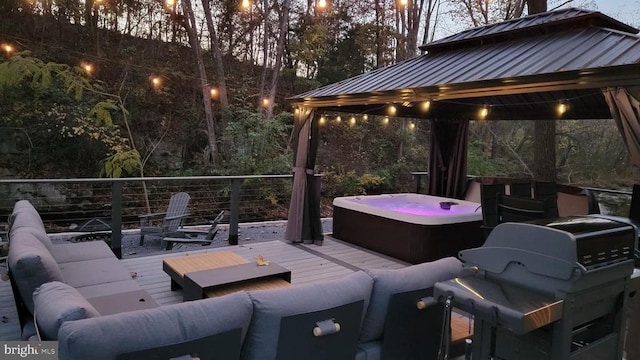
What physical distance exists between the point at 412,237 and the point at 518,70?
2185 millimetres

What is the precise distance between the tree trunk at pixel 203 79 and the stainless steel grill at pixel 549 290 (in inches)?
332

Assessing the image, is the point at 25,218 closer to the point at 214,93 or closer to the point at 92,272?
the point at 92,272

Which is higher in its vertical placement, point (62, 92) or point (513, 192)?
point (62, 92)

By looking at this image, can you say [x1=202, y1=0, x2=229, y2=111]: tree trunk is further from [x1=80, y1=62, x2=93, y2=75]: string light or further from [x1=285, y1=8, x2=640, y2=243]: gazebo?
[x1=285, y1=8, x2=640, y2=243]: gazebo

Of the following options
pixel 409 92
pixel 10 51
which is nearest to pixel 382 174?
pixel 409 92

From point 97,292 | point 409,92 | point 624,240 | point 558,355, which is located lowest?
point 97,292

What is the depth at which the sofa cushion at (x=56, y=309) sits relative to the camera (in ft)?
5.25

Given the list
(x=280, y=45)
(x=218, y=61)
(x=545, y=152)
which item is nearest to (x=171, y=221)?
(x=218, y=61)

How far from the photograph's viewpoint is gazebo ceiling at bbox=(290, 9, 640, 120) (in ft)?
10.7

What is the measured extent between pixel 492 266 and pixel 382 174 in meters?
9.42

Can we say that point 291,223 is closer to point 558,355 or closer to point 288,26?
point 558,355

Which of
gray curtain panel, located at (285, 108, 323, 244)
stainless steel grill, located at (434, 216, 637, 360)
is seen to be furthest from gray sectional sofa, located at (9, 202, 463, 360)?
gray curtain panel, located at (285, 108, 323, 244)

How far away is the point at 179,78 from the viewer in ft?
34.2

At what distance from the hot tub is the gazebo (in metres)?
0.46
